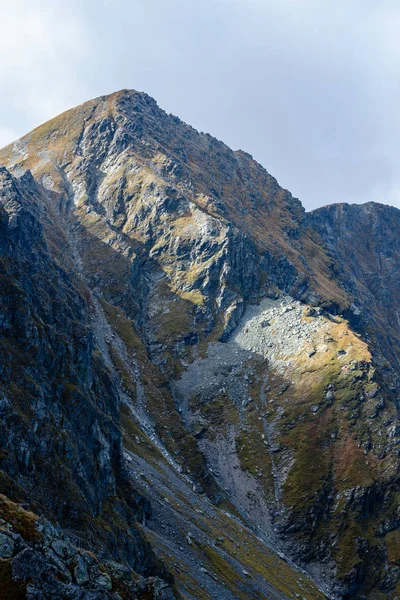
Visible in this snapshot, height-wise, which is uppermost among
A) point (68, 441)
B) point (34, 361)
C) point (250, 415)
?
point (250, 415)

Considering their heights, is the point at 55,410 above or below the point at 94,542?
above

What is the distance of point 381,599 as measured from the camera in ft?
446

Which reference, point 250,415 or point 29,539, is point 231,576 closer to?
point 29,539

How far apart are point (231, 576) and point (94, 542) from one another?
44.1m

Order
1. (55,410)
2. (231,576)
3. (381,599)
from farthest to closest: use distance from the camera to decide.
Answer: (381,599), (231,576), (55,410)

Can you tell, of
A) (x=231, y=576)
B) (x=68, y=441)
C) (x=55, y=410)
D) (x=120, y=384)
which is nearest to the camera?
(x=68, y=441)

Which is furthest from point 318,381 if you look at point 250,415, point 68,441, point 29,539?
point 29,539

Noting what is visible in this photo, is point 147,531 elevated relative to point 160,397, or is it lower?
lower

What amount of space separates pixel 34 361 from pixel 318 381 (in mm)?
144394

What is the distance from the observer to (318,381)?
195m

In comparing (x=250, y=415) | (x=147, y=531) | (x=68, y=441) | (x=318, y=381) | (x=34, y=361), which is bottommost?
(x=147, y=531)

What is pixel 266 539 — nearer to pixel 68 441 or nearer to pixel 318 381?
pixel 318 381

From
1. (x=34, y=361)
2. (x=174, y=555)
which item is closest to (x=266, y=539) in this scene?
(x=174, y=555)

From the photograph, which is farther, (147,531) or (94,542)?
(147,531)
